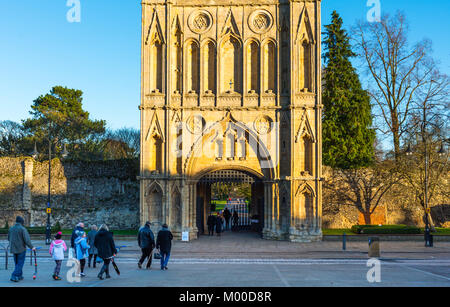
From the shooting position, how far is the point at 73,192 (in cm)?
3494

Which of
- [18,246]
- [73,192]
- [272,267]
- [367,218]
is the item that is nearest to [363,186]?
[367,218]

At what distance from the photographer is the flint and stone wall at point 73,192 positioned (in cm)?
3425

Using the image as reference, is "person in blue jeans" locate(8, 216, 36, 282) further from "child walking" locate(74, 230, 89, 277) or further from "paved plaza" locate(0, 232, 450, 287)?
"child walking" locate(74, 230, 89, 277)

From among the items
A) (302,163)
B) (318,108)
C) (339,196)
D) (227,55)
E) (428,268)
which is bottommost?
(428,268)

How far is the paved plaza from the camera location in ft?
41.6

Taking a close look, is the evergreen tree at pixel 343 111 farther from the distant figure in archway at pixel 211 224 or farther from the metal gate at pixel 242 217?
the distant figure in archway at pixel 211 224

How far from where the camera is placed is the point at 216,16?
94.5ft

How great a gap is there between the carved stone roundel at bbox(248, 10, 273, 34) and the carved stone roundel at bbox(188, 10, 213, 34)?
2.70 m

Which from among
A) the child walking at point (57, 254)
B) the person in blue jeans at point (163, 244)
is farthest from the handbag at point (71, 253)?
the person in blue jeans at point (163, 244)

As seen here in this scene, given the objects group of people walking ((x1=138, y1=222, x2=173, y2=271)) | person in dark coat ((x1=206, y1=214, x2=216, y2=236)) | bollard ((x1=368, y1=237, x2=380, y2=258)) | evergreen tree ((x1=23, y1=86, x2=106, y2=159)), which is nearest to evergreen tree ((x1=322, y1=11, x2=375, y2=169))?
person in dark coat ((x1=206, y1=214, x2=216, y2=236))
